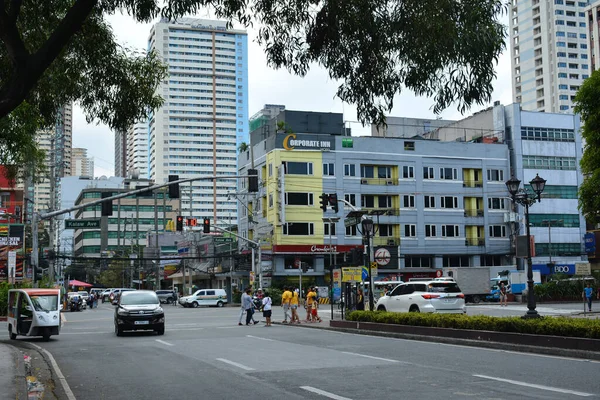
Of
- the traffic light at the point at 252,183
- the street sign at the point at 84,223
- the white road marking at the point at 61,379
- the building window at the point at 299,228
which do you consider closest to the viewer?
the white road marking at the point at 61,379

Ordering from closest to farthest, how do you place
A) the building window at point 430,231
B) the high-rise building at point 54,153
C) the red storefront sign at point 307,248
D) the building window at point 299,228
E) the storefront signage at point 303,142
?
the high-rise building at point 54,153 → the red storefront sign at point 307,248 → the building window at point 299,228 → the storefront signage at point 303,142 → the building window at point 430,231

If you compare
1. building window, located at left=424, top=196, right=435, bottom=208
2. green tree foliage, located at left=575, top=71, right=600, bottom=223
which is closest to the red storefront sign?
building window, located at left=424, top=196, right=435, bottom=208

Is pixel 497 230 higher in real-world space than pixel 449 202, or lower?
lower

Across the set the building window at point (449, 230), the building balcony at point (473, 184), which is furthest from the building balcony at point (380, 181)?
the building balcony at point (473, 184)

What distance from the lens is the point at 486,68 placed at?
10.6m

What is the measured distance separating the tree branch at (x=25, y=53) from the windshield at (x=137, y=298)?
19902 mm

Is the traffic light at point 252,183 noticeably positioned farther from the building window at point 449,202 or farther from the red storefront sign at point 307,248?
the building window at point 449,202

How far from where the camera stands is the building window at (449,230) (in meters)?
74.1

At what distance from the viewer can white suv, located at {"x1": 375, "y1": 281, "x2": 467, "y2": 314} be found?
99.1 ft

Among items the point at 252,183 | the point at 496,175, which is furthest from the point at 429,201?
the point at 252,183

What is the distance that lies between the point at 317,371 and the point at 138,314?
14.7m

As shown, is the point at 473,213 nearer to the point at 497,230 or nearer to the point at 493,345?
the point at 497,230

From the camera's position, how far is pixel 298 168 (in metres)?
69.6

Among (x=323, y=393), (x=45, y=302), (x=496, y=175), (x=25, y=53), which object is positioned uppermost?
(x=496, y=175)
